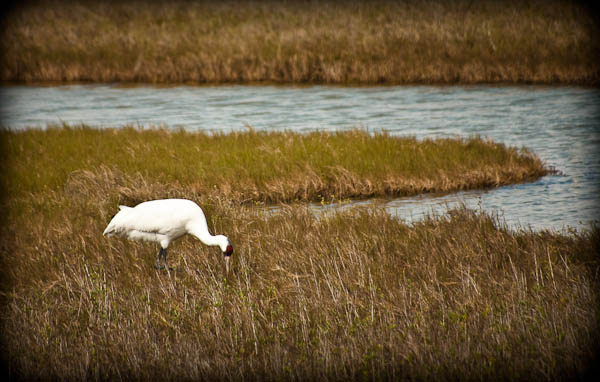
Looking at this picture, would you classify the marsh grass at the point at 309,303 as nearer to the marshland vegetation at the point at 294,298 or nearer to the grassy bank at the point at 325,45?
the marshland vegetation at the point at 294,298

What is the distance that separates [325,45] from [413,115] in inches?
333

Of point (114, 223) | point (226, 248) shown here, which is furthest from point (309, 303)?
point (114, 223)

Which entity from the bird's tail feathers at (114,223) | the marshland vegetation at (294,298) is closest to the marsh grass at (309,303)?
the marshland vegetation at (294,298)

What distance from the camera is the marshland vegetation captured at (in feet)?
17.2

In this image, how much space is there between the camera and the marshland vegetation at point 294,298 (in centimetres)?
523

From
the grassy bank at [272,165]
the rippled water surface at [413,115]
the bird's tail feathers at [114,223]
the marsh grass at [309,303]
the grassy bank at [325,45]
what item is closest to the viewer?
the marsh grass at [309,303]

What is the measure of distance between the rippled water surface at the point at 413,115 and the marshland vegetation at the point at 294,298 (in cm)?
311

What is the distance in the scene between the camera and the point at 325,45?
27828 millimetres

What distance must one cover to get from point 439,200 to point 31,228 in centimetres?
673

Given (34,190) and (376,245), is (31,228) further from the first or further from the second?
(376,245)

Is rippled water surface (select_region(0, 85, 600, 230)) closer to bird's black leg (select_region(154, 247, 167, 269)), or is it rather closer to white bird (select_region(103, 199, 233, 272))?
white bird (select_region(103, 199, 233, 272))

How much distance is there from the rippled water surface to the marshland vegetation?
3107mm

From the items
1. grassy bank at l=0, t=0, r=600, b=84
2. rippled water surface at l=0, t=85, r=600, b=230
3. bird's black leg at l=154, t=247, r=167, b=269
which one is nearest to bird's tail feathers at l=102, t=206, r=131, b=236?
bird's black leg at l=154, t=247, r=167, b=269

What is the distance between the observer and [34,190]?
11.6m
